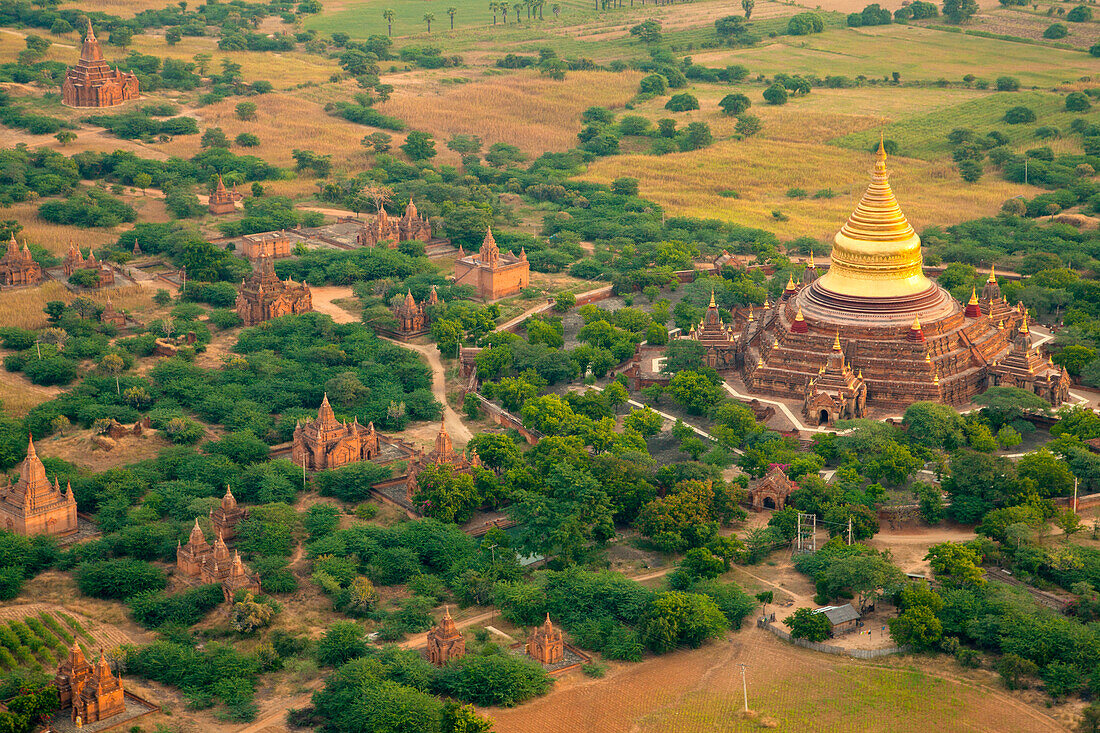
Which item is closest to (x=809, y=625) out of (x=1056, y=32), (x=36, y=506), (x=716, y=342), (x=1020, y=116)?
(x=716, y=342)

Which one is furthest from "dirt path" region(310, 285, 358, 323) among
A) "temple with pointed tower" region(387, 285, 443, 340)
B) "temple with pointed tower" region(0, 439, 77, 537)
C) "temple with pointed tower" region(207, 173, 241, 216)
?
"temple with pointed tower" region(0, 439, 77, 537)

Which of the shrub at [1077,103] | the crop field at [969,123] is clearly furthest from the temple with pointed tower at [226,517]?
the shrub at [1077,103]

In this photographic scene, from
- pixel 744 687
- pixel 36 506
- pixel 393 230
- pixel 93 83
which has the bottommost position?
pixel 744 687

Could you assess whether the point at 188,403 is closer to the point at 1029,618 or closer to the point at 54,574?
the point at 54,574

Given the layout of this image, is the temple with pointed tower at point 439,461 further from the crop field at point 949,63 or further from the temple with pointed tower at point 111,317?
the crop field at point 949,63

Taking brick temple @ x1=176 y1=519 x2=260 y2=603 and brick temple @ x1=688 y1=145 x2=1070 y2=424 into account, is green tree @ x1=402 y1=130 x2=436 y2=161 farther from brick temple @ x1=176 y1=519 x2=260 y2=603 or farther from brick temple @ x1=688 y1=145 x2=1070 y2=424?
brick temple @ x1=176 y1=519 x2=260 y2=603

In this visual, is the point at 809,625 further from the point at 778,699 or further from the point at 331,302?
the point at 331,302
